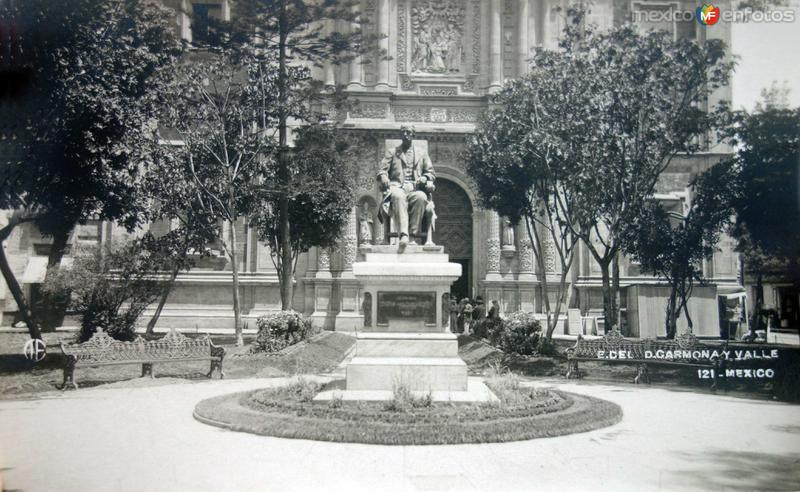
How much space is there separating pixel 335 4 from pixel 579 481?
1813 cm

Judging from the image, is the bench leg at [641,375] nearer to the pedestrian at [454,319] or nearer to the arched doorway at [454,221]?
the pedestrian at [454,319]

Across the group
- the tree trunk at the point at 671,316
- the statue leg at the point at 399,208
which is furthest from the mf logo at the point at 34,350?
the tree trunk at the point at 671,316

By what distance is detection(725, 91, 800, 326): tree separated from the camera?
13.1 meters

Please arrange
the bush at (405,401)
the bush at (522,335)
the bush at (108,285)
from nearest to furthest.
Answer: the bush at (405,401), the bush at (522,335), the bush at (108,285)

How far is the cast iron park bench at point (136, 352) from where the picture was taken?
12055mm

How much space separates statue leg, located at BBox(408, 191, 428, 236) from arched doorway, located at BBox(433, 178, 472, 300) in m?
17.6

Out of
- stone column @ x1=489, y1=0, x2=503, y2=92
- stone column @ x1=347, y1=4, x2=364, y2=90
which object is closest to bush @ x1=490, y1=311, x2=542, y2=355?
stone column @ x1=489, y1=0, x2=503, y2=92

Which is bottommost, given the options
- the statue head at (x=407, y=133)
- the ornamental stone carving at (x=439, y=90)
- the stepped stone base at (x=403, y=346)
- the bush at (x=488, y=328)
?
the bush at (x=488, y=328)

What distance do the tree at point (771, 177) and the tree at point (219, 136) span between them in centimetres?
1332

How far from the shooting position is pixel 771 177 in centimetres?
1467

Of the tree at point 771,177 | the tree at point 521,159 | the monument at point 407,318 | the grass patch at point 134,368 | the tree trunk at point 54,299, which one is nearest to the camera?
the monument at point 407,318

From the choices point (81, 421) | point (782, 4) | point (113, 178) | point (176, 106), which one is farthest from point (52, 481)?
point (176, 106)

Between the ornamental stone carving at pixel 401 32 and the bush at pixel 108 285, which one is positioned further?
the ornamental stone carving at pixel 401 32

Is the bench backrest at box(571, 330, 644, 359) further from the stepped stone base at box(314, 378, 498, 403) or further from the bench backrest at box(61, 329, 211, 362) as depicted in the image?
the bench backrest at box(61, 329, 211, 362)
